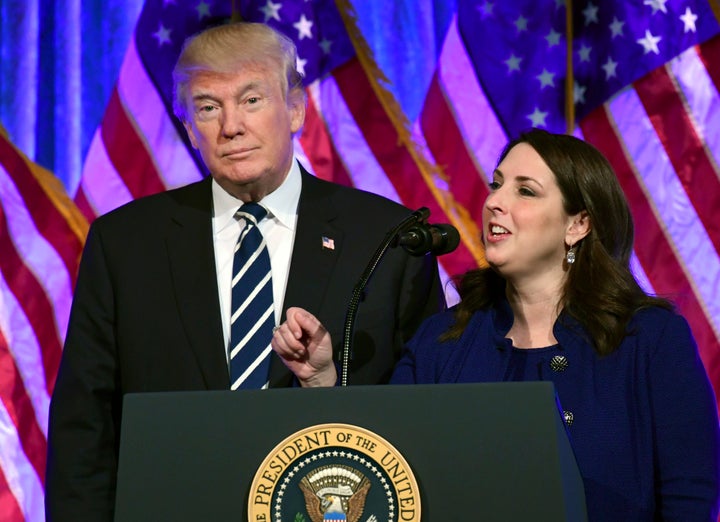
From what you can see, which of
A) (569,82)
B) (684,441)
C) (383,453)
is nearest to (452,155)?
(569,82)

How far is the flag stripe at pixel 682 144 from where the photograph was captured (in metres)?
3.45

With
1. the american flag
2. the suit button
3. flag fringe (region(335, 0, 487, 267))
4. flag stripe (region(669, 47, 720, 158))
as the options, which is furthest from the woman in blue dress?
flag stripe (region(669, 47, 720, 158))

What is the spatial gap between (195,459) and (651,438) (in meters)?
0.99

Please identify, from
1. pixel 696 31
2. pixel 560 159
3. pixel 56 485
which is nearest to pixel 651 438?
pixel 560 159

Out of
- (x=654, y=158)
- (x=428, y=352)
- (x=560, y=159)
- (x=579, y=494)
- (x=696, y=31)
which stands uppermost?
(x=696, y=31)

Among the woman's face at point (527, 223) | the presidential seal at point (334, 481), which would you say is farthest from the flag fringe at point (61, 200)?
the presidential seal at point (334, 481)

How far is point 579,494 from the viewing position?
157 centimetres

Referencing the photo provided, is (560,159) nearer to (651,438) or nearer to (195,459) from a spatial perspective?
(651,438)

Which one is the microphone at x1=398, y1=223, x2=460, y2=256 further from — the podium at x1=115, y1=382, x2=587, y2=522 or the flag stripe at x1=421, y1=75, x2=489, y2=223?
the flag stripe at x1=421, y1=75, x2=489, y2=223

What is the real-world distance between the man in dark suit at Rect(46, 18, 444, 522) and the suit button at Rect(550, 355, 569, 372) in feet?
1.53

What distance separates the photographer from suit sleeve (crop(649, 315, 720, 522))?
198 centimetres

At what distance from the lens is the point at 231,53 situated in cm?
255

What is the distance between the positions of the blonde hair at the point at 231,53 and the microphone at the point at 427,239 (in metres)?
0.79

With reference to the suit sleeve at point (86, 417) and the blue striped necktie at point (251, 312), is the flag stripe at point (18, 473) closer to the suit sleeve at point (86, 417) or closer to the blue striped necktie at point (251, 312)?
the suit sleeve at point (86, 417)
